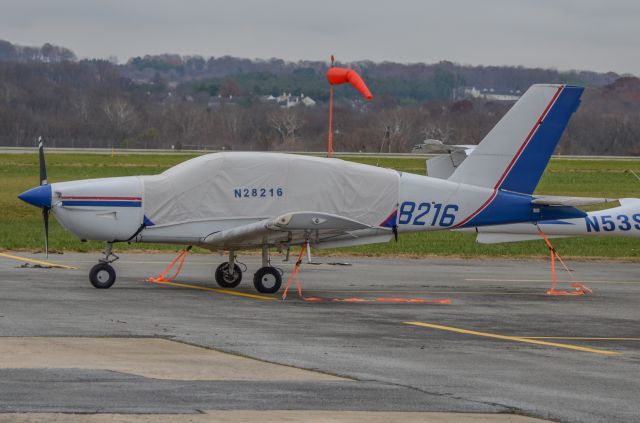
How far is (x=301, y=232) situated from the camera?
776 inches

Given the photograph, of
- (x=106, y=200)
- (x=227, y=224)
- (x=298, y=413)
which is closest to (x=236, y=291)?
(x=227, y=224)

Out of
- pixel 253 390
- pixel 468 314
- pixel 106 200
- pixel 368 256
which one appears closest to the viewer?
pixel 253 390

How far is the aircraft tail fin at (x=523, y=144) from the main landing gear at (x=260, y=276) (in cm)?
349

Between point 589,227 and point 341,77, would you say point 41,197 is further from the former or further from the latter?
point 589,227

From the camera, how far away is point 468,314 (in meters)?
18.3

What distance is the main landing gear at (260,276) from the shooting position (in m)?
20.0

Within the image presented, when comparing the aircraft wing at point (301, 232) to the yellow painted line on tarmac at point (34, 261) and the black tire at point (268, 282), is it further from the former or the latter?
the yellow painted line on tarmac at point (34, 261)

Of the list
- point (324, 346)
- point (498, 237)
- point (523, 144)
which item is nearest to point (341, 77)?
point (498, 237)

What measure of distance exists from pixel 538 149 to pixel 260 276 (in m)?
5.15

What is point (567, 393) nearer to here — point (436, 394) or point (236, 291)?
point (436, 394)

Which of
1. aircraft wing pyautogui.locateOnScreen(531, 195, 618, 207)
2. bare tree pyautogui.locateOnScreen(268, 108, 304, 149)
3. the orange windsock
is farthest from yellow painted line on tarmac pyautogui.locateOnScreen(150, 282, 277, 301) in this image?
bare tree pyautogui.locateOnScreen(268, 108, 304, 149)

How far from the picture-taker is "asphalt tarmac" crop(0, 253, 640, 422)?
11.2 metres

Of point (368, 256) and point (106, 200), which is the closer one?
point (106, 200)

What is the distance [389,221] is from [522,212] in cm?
223
